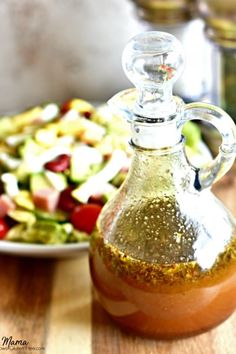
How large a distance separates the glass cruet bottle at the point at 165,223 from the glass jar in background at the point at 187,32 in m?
0.48

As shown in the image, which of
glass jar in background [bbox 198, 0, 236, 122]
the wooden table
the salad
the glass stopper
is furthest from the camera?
glass jar in background [bbox 198, 0, 236, 122]

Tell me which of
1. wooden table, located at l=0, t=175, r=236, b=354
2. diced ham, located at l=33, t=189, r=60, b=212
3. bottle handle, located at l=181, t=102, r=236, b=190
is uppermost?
bottle handle, located at l=181, t=102, r=236, b=190

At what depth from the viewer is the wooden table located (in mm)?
826

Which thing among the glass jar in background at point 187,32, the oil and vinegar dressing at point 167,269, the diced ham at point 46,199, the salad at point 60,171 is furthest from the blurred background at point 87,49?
the oil and vinegar dressing at point 167,269

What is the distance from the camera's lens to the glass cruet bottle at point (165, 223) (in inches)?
29.1

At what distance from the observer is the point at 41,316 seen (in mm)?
890

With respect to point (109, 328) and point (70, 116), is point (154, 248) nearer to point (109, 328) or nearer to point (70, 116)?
point (109, 328)

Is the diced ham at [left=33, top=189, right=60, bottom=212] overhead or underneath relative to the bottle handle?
underneath

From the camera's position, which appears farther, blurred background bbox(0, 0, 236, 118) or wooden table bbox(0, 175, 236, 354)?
blurred background bbox(0, 0, 236, 118)

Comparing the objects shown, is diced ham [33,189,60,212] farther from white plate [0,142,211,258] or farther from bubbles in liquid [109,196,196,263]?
bubbles in liquid [109,196,196,263]

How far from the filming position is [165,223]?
773 millimetres

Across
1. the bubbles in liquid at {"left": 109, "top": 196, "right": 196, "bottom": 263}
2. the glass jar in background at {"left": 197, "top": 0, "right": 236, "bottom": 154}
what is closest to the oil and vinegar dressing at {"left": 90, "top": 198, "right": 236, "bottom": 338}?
the bubbles in liquid at {"left": 109, "top": 196, "right": 196, "bottom": 263}

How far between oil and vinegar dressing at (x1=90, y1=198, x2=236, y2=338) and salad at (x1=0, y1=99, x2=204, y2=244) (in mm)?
164

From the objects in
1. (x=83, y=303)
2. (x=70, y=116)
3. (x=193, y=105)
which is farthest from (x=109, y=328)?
(x=70, y=116)
